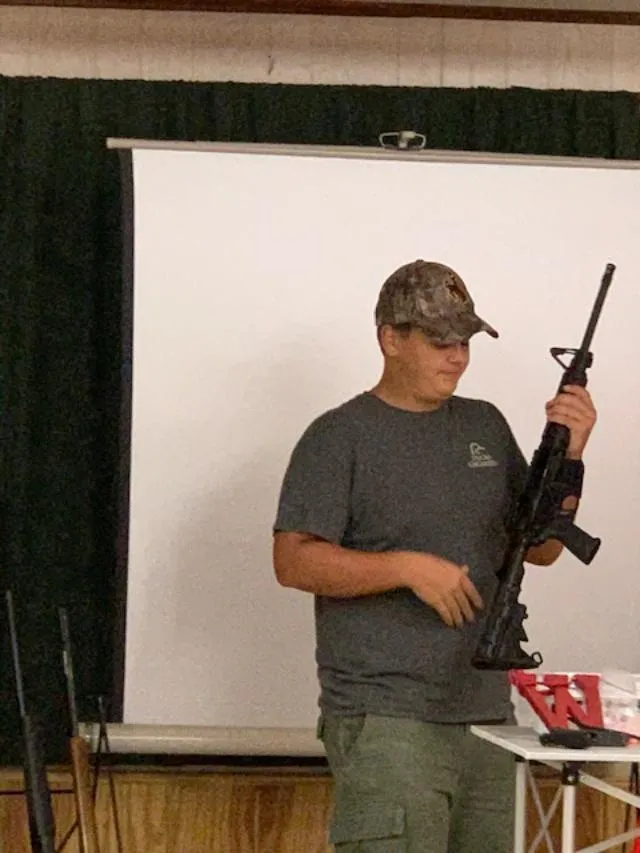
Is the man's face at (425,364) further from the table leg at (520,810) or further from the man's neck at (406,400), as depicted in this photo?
the table leg at (520,810)

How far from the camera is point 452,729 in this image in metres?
1.89

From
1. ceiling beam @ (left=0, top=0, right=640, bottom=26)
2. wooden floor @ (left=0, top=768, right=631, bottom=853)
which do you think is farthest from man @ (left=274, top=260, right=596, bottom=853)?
ceiling beam @ (left=0, top=0, right=640, bottom=26)

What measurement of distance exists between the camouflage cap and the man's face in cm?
2

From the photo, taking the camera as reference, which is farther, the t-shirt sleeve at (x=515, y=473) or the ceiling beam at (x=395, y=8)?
the ceiling beam at (x=395, y=8)

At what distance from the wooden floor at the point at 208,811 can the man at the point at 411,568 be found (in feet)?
2.69

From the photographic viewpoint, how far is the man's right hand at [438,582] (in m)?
1.81

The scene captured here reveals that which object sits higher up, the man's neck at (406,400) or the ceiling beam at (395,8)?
the ceiling beam at (395,8)

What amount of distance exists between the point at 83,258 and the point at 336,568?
1270 millimetres

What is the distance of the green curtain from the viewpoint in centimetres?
275

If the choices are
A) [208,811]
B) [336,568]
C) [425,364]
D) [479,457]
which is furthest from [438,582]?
[208,811]

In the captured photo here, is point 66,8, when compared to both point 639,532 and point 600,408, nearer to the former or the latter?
point 600,408

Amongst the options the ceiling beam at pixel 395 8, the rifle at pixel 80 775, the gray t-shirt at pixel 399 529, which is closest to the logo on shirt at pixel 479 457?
the gray t-shirt at pixel 399 529

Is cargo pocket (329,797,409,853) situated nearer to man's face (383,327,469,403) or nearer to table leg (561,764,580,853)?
table leg (561,764,580,853)

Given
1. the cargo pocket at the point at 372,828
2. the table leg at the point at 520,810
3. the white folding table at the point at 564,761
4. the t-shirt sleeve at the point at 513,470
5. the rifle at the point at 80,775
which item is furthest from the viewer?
the rifle at the point at 80,775
